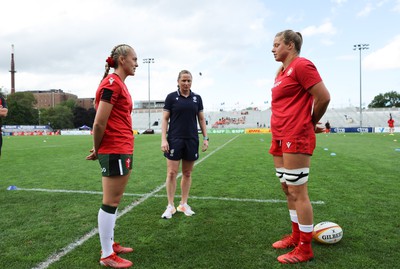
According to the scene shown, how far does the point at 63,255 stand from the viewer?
326cm

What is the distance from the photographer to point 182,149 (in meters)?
4.82

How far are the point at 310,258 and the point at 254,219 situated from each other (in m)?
1.36

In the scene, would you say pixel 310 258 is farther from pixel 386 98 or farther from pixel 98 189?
pixel 386 98

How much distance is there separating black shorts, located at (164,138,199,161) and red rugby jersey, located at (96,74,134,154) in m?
1.63

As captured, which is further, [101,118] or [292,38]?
[292,38]

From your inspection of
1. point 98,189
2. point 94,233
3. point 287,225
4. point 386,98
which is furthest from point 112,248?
point 386,98

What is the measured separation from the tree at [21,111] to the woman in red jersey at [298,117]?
86137mm

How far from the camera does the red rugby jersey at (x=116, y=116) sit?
9.57 feet

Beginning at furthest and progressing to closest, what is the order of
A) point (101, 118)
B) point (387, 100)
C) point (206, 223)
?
1. point (387, 100)
2. point (206, 223)
3. point (101, 118)

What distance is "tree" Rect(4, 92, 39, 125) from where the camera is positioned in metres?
81.2

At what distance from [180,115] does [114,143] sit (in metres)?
1.89

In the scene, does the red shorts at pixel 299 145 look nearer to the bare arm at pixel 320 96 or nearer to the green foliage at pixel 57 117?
the bare arm at pixel 320 96

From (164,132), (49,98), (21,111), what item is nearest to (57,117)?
(21,111)

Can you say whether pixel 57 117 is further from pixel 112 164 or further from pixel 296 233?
pixel 296 233
